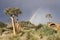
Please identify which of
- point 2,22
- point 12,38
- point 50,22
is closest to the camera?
point 12,38

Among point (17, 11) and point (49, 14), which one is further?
point (49, 14)

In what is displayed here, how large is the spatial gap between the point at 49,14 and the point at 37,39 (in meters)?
33.0

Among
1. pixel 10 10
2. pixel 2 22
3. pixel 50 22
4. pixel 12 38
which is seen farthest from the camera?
pixel 50 22

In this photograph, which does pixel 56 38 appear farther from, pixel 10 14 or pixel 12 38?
pixel 10 14

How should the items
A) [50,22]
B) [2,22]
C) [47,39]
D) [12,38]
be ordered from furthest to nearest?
[50,22]
[2,22]
[12,38]
[47,39]

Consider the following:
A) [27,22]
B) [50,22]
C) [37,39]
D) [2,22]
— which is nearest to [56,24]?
[50,22]

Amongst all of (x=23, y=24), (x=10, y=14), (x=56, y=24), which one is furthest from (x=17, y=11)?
(x=56, y=24)

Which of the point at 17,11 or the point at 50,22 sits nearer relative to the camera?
the point at 17,11

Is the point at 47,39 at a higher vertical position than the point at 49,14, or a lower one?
lower

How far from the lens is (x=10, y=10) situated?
35.7 metres

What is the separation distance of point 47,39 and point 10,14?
13894 mm

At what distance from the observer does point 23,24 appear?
56000 mm

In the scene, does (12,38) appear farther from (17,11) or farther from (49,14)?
(49,14)

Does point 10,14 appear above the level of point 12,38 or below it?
above
